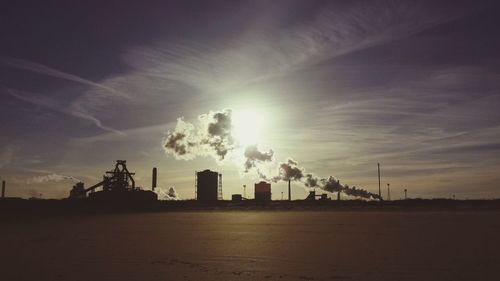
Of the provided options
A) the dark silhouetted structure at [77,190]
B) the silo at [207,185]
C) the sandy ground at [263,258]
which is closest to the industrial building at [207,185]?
the silo at [207,185]

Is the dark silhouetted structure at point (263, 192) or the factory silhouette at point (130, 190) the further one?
the dark silhouetted structure at point (263, 192)

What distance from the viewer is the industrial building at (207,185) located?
114 meters

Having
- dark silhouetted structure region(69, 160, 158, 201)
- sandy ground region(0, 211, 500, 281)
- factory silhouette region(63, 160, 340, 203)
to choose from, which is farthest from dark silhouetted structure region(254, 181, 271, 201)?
sandy ground region(0, 211, 500, 281)

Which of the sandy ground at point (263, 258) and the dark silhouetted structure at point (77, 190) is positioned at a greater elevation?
the dark silhouetted structure at point (77, 190)

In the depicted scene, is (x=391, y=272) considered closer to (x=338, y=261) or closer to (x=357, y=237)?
(x=338, y=261)

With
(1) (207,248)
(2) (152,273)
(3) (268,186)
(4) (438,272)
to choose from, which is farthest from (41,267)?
(3) (268,186)

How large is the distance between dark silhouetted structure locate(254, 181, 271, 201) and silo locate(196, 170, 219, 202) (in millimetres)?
14201

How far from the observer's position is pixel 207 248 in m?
16.8

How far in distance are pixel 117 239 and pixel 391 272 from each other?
13795mm

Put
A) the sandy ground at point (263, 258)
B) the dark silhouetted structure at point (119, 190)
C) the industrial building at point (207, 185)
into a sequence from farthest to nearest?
the industrial building at point (207, 185) → the dark silhouetted structure at point (119, 190) → the sandy ground at point (263, 258)

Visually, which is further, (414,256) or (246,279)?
(414,256)

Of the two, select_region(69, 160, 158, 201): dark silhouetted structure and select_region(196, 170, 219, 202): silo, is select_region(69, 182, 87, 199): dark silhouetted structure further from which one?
select_region(196, 170, 219, 202): silo

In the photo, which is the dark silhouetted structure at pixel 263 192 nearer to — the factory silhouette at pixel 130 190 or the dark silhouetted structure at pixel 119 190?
the factory silhouette at pixel 130 190

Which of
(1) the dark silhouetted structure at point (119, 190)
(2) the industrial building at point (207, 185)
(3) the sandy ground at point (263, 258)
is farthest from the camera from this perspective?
(2) the industrial building at point (207, 185)
